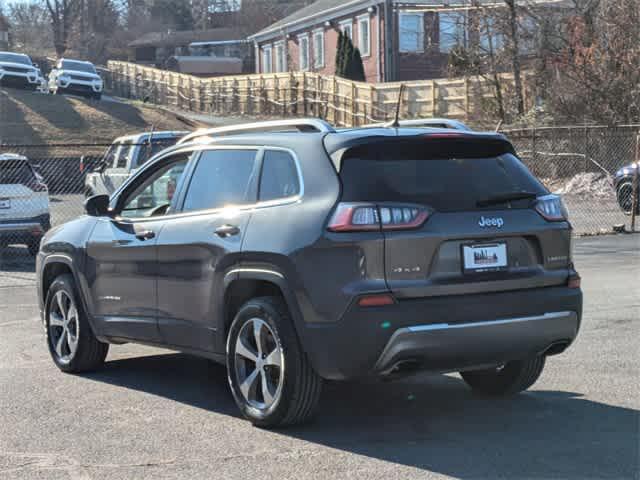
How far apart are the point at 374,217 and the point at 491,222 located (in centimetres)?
73

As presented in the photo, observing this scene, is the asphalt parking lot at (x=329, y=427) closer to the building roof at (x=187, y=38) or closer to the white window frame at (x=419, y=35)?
the white window frame at (x=419, y=35)

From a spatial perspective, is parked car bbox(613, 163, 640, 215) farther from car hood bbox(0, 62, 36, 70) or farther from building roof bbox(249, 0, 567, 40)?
car hood bbox(0, 62, 36, 70)

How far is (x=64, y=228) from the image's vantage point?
8.60m

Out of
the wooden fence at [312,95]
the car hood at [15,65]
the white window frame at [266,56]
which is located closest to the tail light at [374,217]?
the wooden fence at [312,95]

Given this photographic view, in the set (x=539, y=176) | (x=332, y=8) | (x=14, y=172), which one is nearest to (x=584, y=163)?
(x=539, y=176)

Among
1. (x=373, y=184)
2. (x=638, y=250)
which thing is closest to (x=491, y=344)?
(x=373, y=184)

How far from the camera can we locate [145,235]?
295 inches

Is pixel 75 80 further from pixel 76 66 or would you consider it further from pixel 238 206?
A: pixel 238 206

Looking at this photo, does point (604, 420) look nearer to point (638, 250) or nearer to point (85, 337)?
point (85, 337)

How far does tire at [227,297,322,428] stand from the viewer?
20.2 feet

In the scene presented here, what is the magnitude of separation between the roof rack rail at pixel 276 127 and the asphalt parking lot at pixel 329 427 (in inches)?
63.2

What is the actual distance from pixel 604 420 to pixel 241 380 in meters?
2.20

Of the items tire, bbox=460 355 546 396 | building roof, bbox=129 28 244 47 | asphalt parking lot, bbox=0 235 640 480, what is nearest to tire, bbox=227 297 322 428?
asphalt parking lot, bbox=0 235 640 480

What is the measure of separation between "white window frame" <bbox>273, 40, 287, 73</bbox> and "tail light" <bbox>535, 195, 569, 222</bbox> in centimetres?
5794
